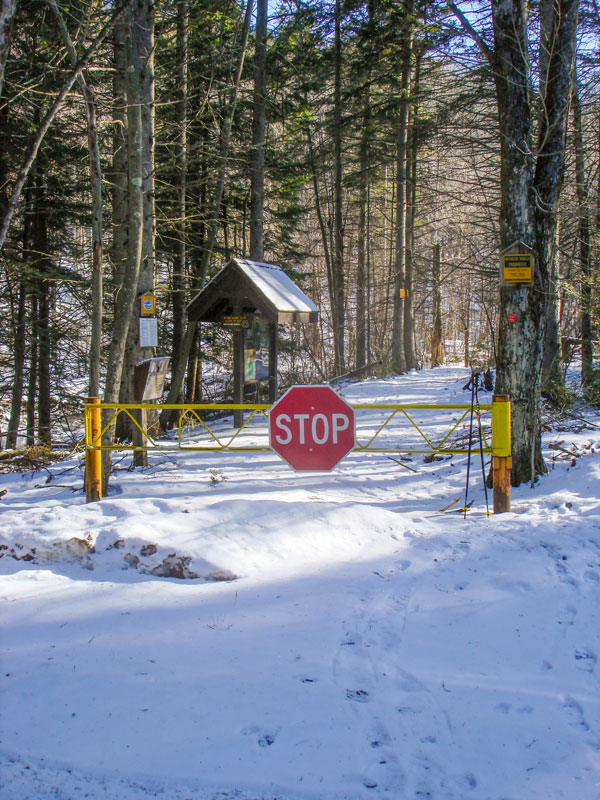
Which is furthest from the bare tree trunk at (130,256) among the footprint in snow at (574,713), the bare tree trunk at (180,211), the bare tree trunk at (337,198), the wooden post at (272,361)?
the bare tree trunk at (337,198)

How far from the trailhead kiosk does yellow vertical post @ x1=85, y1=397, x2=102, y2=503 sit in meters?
4.95

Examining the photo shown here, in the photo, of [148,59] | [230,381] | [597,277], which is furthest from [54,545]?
[230,381]

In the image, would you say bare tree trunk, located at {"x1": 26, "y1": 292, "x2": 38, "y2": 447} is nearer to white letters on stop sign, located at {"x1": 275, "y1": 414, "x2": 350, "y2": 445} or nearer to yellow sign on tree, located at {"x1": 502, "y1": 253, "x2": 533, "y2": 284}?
white letters on stop sign, located at {"x1": 275, "y1": 414, "x2": 350, "y2": 445}

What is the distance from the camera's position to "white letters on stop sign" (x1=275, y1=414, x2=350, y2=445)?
6.10 m

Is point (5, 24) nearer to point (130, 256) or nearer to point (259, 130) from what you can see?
point (130, 256)

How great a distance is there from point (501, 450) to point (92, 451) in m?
4.17

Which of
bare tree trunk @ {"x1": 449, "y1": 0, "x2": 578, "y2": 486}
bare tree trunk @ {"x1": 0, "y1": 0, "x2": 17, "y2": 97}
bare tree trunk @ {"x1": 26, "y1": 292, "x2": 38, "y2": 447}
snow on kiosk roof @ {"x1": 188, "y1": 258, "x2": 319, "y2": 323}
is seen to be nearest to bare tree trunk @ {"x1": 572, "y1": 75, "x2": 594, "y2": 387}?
bare tree trunk @ {"x1": 449, "y1": 0, "x2": 578, "y2": 486}

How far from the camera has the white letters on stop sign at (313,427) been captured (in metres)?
6.10

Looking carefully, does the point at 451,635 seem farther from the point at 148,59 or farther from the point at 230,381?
the point at 230,381

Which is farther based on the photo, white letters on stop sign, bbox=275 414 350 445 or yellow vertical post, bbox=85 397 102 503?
yellow vertical post, bbox=85 397 102 503

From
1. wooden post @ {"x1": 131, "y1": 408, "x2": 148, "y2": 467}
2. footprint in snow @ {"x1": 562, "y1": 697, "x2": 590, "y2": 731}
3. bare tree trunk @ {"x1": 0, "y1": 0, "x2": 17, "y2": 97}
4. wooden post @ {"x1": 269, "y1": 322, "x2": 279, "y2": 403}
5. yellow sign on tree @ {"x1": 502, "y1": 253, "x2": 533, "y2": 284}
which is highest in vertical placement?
bare tree trunk @ {"x1": 0, "y1": 0, "x2": 17, "y2": 97}

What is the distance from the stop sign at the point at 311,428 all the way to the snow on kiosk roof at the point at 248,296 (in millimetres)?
4873

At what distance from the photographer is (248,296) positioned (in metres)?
11.0

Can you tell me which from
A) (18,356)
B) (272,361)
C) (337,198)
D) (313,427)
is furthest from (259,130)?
(313,427)
